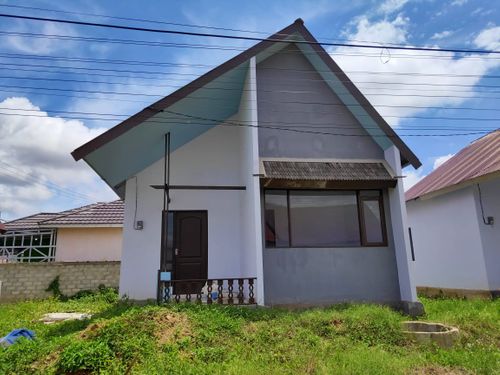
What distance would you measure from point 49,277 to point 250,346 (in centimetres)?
978

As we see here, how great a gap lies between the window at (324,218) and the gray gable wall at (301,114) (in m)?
0.92

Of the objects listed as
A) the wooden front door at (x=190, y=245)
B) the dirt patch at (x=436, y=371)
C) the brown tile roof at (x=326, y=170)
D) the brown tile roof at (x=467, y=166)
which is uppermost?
the brown tile roof at (x=467, y=166)

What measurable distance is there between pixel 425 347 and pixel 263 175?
13.3 ft

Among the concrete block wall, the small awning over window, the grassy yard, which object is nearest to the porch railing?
the grassy yard

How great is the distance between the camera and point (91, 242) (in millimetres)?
15383

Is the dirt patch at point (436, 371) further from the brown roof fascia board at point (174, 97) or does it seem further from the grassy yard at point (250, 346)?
the brown roof fascia board at point (174, 97)

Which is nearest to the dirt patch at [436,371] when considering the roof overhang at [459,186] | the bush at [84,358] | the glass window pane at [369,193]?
the bush at [84,358]

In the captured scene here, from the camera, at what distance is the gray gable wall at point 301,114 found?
8.78 m

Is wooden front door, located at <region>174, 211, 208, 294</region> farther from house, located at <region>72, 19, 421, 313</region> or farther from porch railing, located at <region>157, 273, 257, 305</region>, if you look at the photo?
porch railing, located at <region>157, 273, 257, 305</region>

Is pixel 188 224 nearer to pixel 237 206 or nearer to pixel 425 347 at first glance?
pixel 237 206

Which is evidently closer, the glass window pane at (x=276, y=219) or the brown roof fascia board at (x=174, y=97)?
the brown roof fascia board at (x=174, y=97)

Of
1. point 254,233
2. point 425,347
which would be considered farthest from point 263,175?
point 425,347

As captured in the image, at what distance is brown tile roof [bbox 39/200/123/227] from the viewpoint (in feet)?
49.1

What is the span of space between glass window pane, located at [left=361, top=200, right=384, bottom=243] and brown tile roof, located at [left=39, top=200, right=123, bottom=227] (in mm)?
10022
